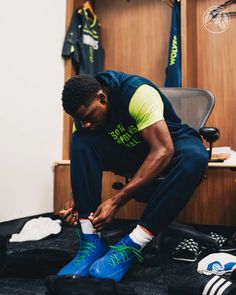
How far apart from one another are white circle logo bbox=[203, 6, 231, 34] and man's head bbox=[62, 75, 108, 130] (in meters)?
1.77

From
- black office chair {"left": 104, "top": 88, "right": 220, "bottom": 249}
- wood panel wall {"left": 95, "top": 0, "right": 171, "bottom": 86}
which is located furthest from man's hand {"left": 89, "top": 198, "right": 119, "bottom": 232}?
wood panel wall {"left": 95, "top": 0, "right": 171, "bottom": 86}

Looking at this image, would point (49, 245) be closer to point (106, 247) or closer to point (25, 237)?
point (25, 237)

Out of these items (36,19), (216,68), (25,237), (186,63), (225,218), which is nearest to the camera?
(25,237)

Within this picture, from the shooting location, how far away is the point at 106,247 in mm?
1128

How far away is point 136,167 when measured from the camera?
1.28m

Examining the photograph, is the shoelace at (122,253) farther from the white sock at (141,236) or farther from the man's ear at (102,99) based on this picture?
the man's ear at (102,99)

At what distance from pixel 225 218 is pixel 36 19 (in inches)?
Answer: 66.0

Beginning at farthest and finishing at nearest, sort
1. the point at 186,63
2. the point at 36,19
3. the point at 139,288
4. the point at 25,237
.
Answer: the point at 186,63, the point at 36,19, the point at 25,237, the point at 139,288

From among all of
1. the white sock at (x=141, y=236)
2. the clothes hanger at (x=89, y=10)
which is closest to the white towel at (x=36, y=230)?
the white sock at (x=141, y=236)

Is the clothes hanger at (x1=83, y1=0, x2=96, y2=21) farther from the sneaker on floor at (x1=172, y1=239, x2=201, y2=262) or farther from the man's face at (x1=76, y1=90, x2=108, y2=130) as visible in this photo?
the sneaker on floor at (x1=172, y1=239, x2=201, y2=262)

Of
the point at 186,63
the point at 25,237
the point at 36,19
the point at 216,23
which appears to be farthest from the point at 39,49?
the point at 216,23

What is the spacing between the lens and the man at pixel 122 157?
1.02 metres

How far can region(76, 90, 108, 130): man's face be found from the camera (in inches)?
41.8

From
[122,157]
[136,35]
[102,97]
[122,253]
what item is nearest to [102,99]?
[102,97]
